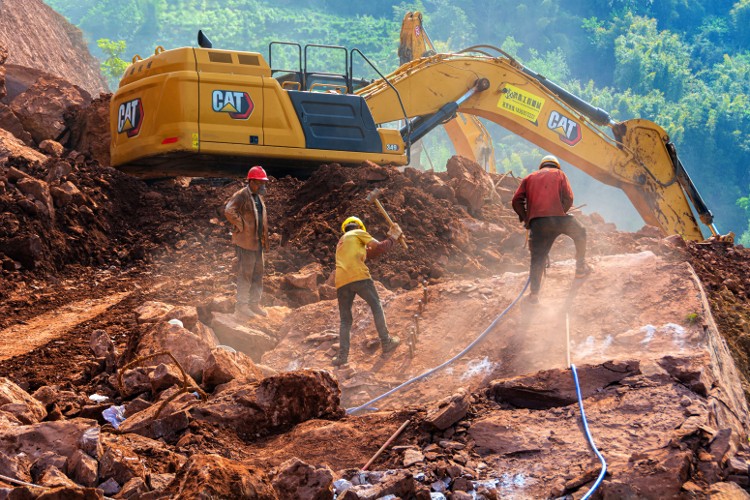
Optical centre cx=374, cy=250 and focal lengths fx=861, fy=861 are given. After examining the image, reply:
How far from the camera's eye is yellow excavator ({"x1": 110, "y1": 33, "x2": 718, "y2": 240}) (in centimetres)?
1202

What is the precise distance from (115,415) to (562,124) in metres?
9.91

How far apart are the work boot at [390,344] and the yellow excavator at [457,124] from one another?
356 inches

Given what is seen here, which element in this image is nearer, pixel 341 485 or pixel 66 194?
pixel 341 485

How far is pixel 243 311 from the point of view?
9.62 metres

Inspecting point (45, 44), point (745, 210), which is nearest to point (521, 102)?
point (45, 44)

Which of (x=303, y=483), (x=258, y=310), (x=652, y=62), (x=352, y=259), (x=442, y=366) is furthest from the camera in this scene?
(x=652, y=62)

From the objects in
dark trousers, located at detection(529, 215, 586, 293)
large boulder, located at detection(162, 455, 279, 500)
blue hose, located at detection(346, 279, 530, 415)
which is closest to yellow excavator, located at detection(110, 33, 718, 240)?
dark trousers, located at detection(529, 215, 586, 293)

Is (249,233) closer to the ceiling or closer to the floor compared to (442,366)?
closer to the ceiling

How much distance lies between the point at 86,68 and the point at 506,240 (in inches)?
907

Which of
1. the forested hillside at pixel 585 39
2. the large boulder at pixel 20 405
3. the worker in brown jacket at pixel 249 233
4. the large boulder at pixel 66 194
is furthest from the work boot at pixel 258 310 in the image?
the forested hillside at pixel 585 39

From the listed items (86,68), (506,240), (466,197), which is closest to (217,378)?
(506,240)

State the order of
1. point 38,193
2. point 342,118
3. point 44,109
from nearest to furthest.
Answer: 1. point 38,193
2. point 342,118
3. point 44,109

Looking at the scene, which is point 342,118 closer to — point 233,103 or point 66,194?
point 233,103

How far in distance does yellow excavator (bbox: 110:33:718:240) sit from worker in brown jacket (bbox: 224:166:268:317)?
8.63 ft
